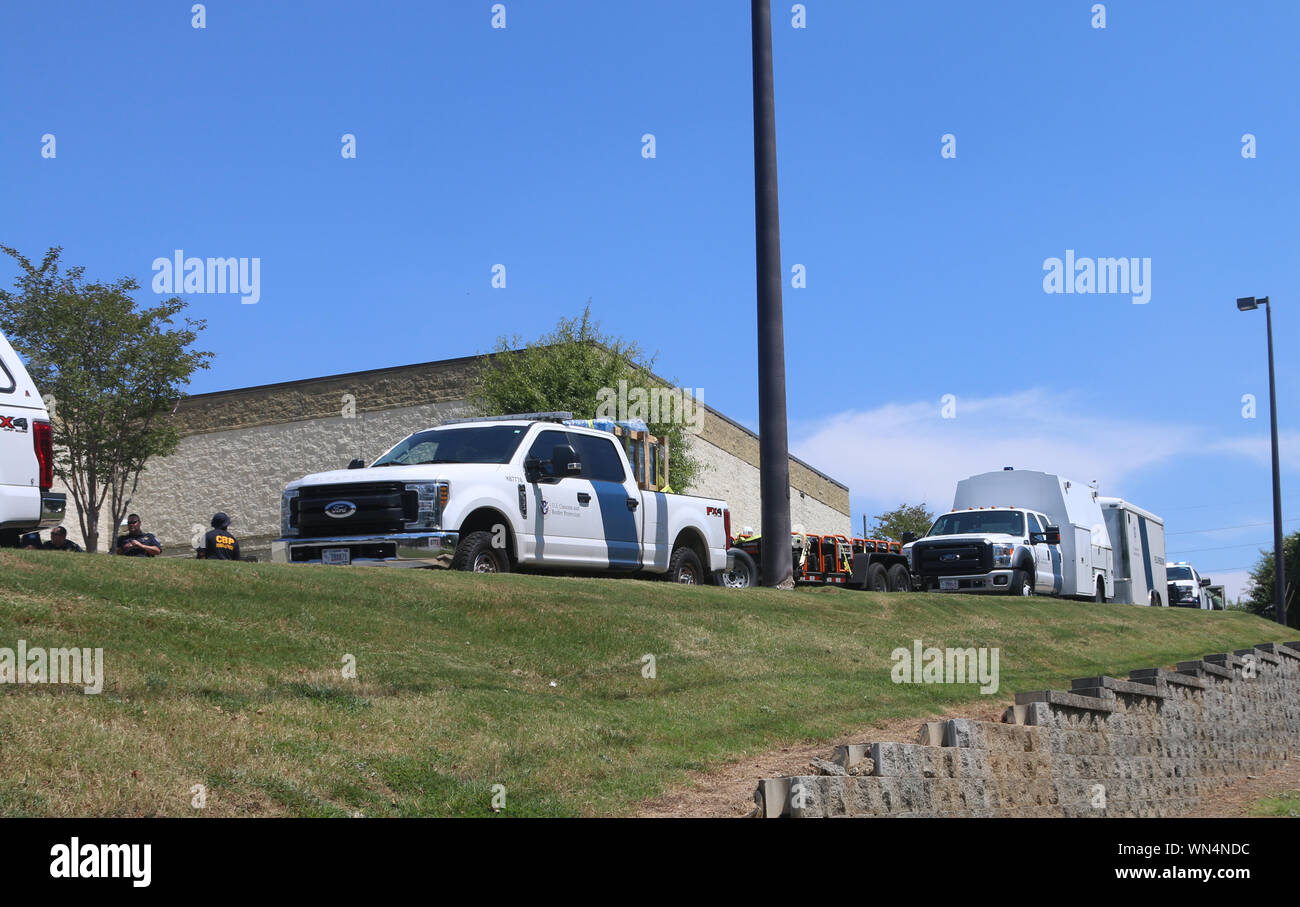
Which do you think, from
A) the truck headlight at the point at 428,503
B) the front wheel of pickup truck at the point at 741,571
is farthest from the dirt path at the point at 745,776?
the front wheel of pickup truck at the point at 741,571

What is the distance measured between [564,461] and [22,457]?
6.08 m

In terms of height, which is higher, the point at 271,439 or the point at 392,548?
the point at 271,439

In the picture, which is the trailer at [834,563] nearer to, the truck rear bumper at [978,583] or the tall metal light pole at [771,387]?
the truck rear bumper at [978,583]

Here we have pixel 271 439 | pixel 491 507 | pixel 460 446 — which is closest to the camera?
pixel 491 507

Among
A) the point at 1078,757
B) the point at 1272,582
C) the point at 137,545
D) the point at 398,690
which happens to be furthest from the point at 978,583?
the point at 1272,582

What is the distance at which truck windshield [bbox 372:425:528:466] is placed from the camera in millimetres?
15406

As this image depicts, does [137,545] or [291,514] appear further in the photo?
[137,545]

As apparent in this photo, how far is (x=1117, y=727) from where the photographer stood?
1185 cm

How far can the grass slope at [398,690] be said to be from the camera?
682 centimetres

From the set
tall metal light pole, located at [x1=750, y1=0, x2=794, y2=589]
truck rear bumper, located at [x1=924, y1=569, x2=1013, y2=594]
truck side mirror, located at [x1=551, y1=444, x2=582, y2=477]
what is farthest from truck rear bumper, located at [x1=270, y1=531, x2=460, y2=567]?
truck rear bumper, located at [x1=924, y1=569, x2=1013, y2=594]

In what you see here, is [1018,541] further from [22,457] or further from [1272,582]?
[1272,582]

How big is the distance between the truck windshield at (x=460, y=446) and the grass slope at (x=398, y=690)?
6.48ft

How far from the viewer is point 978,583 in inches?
1016
